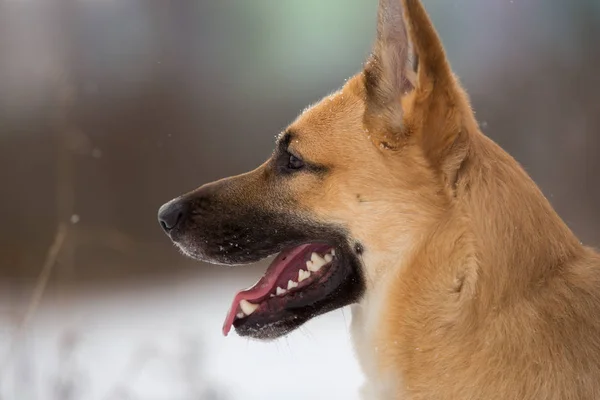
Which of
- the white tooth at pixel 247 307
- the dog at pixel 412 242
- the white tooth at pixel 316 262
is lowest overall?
the white tooth at pixel 247 307

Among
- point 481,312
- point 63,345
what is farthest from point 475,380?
point 63,345

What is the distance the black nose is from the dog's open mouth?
347 mm

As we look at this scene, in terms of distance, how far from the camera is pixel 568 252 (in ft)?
7.24

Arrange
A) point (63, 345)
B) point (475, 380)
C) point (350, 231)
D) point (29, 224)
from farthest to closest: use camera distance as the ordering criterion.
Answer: point (29, 224), point (63, 345), point (350, 231), point (475, 380)

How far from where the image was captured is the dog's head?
7.41 feet

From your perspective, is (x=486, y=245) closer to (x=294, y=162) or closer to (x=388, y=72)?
(x=388, y=72)

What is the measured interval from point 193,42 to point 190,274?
298cm

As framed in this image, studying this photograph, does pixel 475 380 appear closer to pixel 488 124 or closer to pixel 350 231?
pixel 350 231

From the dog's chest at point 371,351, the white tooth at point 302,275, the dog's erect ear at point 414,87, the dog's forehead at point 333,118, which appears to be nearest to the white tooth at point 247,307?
the white tooth at point 302,275

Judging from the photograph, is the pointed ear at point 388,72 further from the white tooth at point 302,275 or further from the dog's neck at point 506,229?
the white tooth at point 302,275

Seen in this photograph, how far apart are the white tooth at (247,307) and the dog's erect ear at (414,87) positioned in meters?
0.75

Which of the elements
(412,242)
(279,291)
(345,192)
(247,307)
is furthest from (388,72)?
(247,307)

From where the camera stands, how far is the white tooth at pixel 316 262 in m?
2.66

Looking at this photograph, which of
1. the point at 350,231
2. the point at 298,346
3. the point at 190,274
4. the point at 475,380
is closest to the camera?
the point at 475,380
